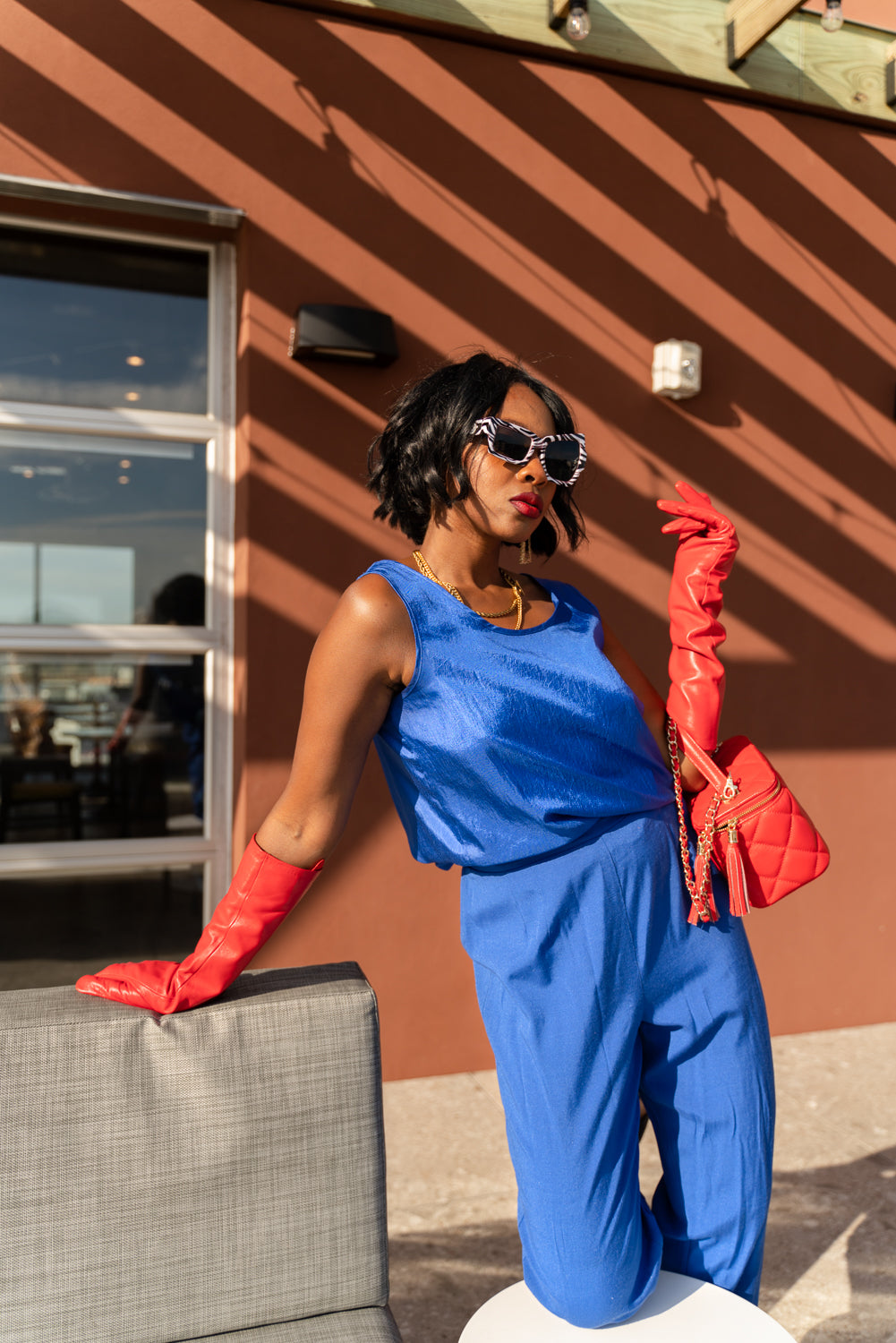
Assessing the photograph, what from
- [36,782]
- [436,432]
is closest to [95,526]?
[36,782]

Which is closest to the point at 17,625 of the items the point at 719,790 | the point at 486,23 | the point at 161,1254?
the point at 161,1254

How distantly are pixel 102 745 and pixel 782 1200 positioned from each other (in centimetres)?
233

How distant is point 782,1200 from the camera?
2.52m

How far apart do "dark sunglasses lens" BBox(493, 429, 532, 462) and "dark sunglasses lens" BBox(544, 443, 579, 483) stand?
4 centimetres

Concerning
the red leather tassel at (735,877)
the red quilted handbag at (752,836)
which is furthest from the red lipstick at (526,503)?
the red leather tassel at (735,877)

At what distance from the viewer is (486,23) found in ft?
10.3

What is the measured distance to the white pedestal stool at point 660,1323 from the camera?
129 cm

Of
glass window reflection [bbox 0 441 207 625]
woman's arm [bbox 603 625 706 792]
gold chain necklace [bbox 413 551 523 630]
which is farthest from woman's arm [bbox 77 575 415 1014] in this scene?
glass window reflection [bbox 0 441 207 625]

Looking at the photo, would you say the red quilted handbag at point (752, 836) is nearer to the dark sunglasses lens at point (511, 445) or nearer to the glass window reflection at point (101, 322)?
the dark sunglasses lens at point (511, 445)

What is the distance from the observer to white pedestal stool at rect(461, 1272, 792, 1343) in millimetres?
1292

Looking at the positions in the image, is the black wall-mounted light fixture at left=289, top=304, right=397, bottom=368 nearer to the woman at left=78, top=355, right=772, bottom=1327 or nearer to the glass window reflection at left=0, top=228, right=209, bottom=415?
the glass window reflection at left=0, top=228, right=209, bottom=415

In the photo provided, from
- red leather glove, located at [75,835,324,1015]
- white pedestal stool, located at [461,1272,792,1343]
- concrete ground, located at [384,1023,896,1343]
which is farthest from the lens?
concrete ground, located at [384,1023,896,1343]

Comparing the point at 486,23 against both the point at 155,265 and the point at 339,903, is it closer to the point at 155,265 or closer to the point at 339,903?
the point at 155,265

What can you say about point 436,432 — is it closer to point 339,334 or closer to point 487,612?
point 487,612
